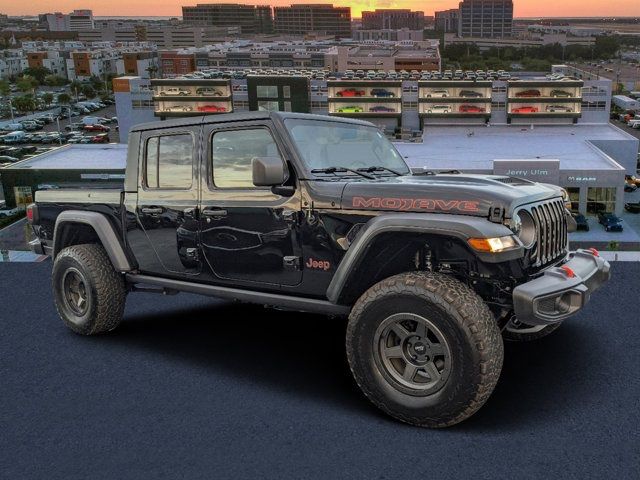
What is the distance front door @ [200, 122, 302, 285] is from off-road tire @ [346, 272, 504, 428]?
2.69 ft

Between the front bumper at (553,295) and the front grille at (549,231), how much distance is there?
0.11 metres

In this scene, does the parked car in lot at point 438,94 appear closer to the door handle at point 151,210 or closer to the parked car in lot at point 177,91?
the parked car in lot at point 177,91

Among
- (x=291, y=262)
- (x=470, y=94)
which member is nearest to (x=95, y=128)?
(x=470, y=94)

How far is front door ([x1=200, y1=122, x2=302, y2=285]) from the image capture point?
4438 millimetres

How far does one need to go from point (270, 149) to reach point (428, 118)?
2658 inches

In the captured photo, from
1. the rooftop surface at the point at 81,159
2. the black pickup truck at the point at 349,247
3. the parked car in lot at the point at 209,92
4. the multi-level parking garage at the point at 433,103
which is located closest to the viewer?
the black pickup truck at the point at 349,247

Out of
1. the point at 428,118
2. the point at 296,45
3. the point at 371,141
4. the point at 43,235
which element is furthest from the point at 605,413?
the point at 296,45

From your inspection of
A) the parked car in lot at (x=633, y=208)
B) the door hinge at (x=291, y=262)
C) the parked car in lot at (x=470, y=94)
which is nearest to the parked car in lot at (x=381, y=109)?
the parked car in lot at (x=470, y=94)

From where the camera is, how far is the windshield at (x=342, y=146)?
15.1ft

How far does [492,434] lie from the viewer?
3684mm

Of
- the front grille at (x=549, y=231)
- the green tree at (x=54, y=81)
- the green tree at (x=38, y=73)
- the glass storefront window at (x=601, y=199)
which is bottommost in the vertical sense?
the glass storefront window at (x=601, y=199)

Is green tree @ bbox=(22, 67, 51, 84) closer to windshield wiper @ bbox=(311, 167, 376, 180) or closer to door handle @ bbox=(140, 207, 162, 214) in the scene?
door handle @ bbox=(140, 207, 162, 214)

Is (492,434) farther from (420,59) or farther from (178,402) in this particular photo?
(420,59)

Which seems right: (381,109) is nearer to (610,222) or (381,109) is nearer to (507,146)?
(507,146)
